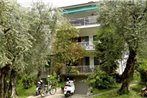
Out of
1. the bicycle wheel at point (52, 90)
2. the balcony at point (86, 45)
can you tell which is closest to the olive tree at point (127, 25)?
the bicycle wheel at point (52, 90)

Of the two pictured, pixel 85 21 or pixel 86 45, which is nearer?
pixel 86 45

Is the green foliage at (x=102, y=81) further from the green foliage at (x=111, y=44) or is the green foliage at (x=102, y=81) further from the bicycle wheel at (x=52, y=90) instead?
the bicycle wheel at (x=52, y=90)

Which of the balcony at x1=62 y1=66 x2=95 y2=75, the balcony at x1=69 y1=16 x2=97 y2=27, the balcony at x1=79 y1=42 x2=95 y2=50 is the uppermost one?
the balcony at x1=69 y1=16 x2=97 y2=27

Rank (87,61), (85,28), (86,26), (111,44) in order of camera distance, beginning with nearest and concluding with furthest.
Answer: (111,44) → (86,26) → (85,28) → (87,61)

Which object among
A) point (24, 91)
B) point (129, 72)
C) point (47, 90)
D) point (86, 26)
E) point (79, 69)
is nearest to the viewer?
point (129, 72)

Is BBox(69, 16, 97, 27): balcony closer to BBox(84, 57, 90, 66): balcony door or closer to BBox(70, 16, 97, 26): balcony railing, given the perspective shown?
BBox(70, 16, 97, 26): balcony railing

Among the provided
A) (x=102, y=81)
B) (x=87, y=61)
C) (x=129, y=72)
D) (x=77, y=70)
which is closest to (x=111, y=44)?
(x=129, y=72)

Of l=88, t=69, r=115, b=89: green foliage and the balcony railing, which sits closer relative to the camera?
l=88, t=69, r=115, b=89: green foliage

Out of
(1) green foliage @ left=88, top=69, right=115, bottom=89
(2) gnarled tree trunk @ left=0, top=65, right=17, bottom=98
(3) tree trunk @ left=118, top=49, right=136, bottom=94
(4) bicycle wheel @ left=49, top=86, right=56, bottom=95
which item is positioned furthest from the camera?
(4) bicycle wheel @ left=49, top=86, right=56, bottom=95

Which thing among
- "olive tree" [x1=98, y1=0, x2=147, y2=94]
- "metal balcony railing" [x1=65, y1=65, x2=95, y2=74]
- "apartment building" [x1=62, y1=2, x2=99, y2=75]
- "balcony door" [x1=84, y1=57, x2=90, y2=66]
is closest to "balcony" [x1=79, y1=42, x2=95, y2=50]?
"apartment building" [x1=62, y1=2, x2=99, y2=75]

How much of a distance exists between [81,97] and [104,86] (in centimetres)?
221

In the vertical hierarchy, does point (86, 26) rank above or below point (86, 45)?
above

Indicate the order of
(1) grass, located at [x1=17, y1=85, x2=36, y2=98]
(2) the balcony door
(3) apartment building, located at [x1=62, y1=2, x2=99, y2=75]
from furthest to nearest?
1. (2) the balcony door
2. (3) apartment building, located at [x1=62, y1=2, x2=99, y2=75]
3. (1) grass, located at [x1=17, y1=85, x2=36, y2=98]

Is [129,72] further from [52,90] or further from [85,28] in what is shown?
[85,28]
